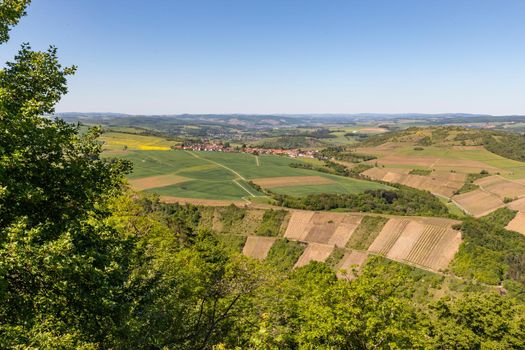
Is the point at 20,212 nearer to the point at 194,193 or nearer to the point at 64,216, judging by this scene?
the point at 64,216

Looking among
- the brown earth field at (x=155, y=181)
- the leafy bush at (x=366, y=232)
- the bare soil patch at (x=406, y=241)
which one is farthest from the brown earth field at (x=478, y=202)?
the brown earth field at (x=155, y=181)

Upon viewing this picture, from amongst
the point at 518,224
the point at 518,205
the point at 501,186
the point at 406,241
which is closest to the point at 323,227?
the point at 406,241

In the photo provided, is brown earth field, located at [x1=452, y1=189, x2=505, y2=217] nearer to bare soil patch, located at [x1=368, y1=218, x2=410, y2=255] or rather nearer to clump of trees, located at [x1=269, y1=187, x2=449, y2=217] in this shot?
clump of trees, located at [x1=269, y1=187, x2=449, y2=217]

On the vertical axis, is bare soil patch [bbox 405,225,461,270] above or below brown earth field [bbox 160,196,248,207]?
below

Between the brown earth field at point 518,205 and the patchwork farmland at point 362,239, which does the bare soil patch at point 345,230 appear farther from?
the brown earth field at point 518,205

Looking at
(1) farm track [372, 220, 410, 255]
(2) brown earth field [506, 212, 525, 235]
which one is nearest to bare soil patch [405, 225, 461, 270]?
(1) farm track [372, 220, 410, 255]

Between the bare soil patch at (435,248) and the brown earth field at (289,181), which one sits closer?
the bare soil patch at (435,248)
